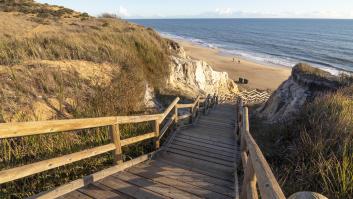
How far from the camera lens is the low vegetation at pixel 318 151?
4426 millimetres

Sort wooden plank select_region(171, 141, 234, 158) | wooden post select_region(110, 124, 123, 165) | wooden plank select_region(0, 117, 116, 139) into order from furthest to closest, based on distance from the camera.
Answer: wooden plank select_region(171, 141, 234, 158) < wooden post select_region(110, 124, 123, 165) < wooden plank select_region(0, 117, 116, 139)

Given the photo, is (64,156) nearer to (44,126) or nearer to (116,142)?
(44,126)

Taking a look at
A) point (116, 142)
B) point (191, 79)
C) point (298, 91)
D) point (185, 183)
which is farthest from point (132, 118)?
point (191, 79)

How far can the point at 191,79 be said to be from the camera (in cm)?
2020

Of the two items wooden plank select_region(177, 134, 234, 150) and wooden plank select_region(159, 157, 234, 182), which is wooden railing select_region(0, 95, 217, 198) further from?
wooden plank select_region(177, 134, 234, 150)

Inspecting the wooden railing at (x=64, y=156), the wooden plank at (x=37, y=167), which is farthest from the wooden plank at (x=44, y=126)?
the wooden plank at (x=37, y=167)

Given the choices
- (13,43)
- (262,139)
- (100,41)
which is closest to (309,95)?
(262,139)

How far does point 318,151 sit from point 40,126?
5.04 meters

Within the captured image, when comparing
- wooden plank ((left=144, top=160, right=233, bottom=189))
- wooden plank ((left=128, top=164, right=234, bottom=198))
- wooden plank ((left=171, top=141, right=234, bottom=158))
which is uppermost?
wooden plank ((left=128, top=164, right=234, bottom=198))

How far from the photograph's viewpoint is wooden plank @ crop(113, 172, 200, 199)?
176 inches

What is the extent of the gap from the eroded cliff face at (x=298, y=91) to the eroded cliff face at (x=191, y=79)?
5602 millimetres

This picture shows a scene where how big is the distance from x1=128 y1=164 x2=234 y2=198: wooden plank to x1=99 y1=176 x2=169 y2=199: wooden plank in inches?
18.9

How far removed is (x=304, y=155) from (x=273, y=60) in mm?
45401

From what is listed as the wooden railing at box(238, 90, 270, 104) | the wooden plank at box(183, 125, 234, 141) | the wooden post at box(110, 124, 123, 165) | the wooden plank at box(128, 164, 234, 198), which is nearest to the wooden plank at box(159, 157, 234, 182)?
the wooden plank at box(128, 164, 234, 198)
